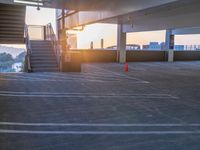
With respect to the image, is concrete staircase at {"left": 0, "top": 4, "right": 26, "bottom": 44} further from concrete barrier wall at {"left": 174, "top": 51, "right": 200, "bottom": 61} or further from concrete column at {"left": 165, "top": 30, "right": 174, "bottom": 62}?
concrete barrier wall at {"left": 174, "top": 51, "right": 200, "bottom": 61}

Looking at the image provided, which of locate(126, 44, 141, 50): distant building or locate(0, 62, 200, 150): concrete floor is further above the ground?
locate(126, 44, 141, 50): distant building

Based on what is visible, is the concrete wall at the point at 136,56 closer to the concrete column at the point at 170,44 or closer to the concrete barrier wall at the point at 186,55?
the concrete barrier wall at the point at 186,55

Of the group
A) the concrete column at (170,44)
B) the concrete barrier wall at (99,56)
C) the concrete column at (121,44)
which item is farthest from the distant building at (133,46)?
the concrete barrier wall at (99,56)

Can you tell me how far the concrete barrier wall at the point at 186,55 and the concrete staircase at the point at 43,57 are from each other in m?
12.6

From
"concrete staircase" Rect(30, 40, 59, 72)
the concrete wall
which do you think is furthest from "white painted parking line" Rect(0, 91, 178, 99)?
the concrete wall

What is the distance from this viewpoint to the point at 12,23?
13.1 m

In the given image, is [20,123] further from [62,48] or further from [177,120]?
[62,48]

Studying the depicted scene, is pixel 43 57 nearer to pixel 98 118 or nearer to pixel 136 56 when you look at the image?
pixel 98 118

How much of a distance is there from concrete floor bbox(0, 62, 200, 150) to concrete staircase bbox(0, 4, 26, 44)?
5.67 m

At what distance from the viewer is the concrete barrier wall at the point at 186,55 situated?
2081 cm

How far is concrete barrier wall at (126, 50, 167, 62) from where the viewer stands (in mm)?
18822

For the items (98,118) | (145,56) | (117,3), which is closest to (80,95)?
(98,118)

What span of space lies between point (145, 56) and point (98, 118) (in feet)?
51.1

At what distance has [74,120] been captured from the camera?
433cm
